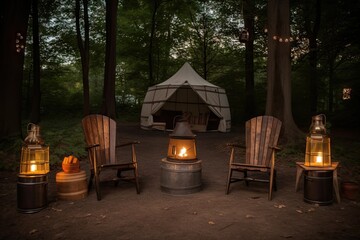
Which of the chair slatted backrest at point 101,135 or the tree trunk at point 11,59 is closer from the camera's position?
the chair slatted backrest at point 101,135

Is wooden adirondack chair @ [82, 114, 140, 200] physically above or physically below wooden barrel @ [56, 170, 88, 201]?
above

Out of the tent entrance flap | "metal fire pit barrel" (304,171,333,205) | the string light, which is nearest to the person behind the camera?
"metal fire pit barrel" (304,171,333,205)

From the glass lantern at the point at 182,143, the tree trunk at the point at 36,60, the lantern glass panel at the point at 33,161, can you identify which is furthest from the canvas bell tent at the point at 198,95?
the lantern glass panel at the point at 33,161

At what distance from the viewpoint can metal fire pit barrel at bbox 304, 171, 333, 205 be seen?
396 cm

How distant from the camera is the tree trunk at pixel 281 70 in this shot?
8.14m

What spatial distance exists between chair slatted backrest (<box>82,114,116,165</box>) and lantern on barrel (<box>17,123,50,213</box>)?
0.75 m

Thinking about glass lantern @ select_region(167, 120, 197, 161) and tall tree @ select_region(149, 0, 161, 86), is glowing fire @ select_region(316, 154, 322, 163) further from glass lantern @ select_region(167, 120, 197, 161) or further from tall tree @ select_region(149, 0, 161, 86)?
tall tree @ select_region(149, 0, 161, 86)

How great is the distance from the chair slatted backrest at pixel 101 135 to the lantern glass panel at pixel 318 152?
298 cm

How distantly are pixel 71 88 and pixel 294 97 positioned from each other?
843 inches

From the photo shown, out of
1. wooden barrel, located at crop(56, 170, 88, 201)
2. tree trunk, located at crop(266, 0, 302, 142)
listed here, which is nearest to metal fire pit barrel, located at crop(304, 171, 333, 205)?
wooden barrel, located at crop(56, 170, 88, 201)

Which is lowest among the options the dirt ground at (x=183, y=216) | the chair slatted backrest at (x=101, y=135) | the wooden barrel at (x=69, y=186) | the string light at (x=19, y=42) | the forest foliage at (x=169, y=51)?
the dirt ground at (x=183, y=216)

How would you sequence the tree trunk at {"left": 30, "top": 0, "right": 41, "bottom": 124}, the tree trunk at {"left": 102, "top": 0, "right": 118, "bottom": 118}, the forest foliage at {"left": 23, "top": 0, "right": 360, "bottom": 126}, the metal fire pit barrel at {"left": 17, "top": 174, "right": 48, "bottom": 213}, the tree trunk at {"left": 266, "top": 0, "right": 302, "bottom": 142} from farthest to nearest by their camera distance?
1. the forest foliage at {"left": 23, "top": 0, "right": 360, "bottom": 126}
2. the tree trunk at {"left": 30, "top": 0, "right": 41, "bottom": 124}
3. the tree trunk at {"left": 102, "top": 0, "right": 118, "bottom": 118}
4. the tree trunk at {"left": 266, "top": 0, "right": 302, "bottom": 142}
5. the metal fire pit barrel at {"left": 17, "top": 174, "right": 48, "bottom": 213}

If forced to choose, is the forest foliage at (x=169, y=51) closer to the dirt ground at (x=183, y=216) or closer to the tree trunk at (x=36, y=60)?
the tree trunk at (x=36, y=60)

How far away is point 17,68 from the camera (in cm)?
734
